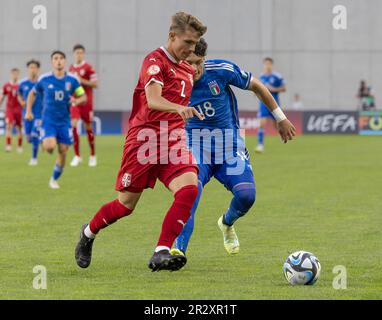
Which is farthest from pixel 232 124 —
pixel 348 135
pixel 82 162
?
pixel 348 135

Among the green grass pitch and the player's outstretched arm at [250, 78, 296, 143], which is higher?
the player's outstretched arm at [250, 78, 296, 143]

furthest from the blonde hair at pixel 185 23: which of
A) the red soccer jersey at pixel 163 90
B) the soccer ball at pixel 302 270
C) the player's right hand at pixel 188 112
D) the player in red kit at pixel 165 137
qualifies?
the soccer ball at pixel 302 270

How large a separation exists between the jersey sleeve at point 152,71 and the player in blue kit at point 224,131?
141 centimetres

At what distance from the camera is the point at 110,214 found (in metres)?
8.62

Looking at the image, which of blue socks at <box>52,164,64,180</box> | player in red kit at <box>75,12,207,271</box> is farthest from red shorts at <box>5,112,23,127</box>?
player in red kit at <box>75,12,207,271</box>

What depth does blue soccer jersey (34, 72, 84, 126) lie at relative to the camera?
680 inches

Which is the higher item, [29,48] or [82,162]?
[29,48]

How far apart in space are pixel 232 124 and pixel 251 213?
3643mm

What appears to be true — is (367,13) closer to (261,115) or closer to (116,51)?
(116,51)

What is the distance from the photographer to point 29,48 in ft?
155

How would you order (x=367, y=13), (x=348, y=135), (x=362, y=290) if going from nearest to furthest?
1. (x=362, y=290)
2. (x=348, y=135)
3. (x=367, y=13)

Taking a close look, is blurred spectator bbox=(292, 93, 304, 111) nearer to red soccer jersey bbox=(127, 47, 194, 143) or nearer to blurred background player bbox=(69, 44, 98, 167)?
blurred background player bbox=(69, 44, 98, 167)

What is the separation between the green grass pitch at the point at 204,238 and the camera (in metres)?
7.69

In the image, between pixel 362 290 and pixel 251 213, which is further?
pixel 251 213
